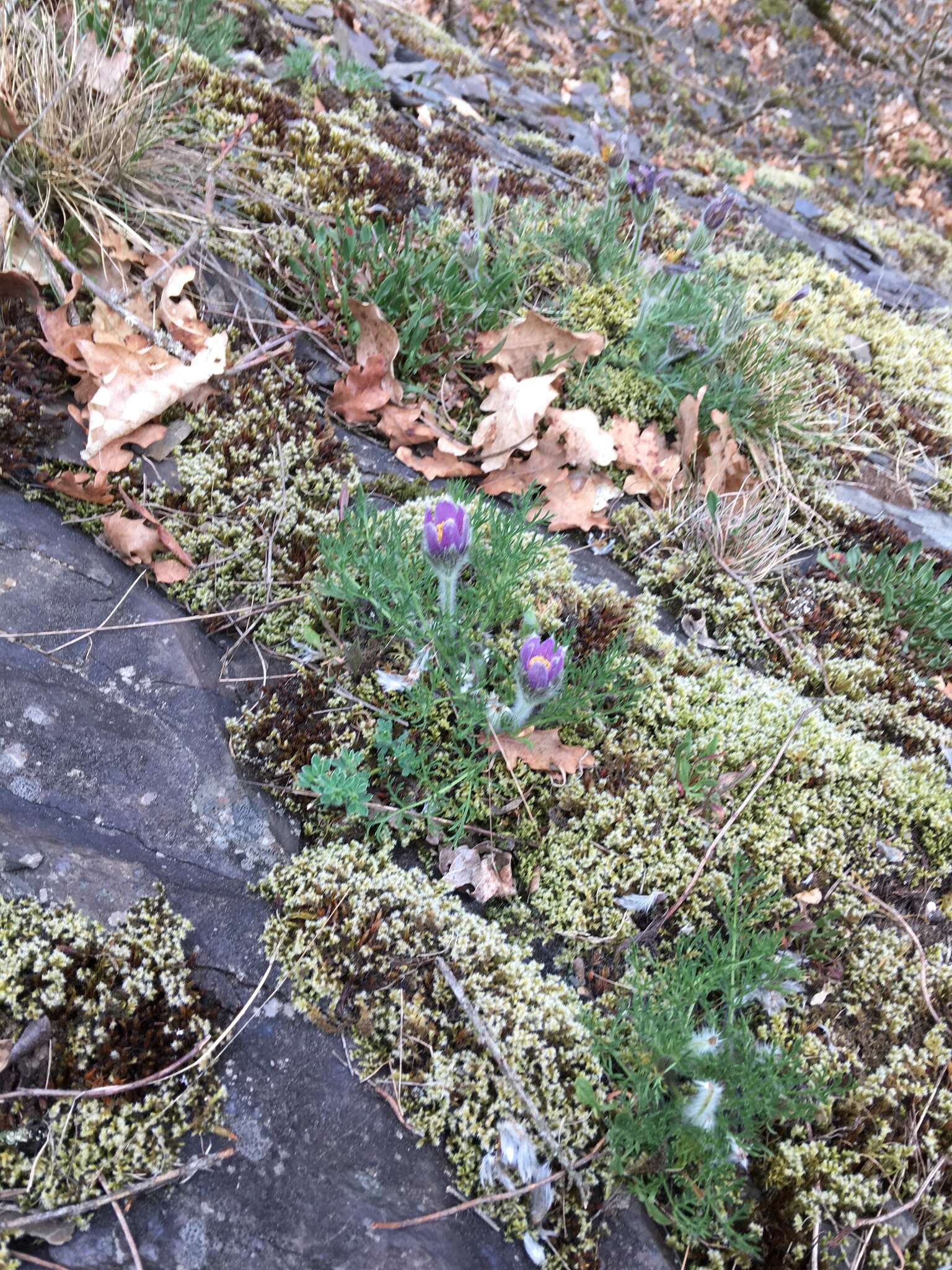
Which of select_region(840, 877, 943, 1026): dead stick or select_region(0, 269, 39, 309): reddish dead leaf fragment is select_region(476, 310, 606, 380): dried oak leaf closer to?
select_region(0, 269, 39, 309): reddish dead leaf fragment

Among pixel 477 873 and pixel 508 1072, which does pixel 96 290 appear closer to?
pixel 477 873

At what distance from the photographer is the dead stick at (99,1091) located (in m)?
1.70

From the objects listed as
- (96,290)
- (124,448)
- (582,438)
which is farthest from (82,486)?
(582,438)

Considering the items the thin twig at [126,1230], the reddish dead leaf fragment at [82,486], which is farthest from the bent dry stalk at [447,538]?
the thin twig at [126,1230]

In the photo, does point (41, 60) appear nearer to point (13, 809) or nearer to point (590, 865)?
point (13, 809)

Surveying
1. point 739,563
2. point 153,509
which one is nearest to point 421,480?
point 153,509

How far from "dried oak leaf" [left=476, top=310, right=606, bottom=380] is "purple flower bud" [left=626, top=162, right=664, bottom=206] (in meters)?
0.92

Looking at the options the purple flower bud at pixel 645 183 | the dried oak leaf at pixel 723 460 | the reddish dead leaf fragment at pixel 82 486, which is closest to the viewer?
the reddish dead leaf fragment at pixel 82 486

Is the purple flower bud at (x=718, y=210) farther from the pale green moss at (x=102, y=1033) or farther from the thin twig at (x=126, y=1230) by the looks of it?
the thin twig at (x=126, y=1230)

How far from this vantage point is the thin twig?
1.62 m

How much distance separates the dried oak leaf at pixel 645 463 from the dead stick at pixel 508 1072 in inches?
87.3

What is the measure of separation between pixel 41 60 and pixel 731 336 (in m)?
3.06

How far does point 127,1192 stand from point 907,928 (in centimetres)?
215

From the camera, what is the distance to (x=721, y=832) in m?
2.47
